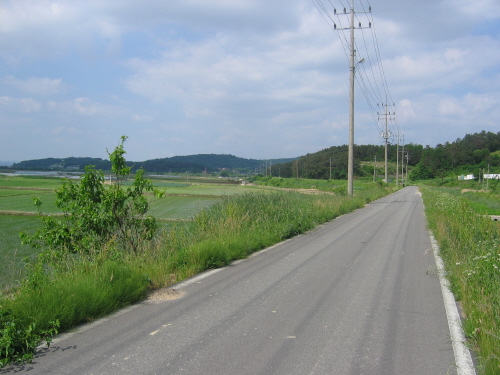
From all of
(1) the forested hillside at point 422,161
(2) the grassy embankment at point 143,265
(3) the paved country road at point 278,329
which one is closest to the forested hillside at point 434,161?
Result: (1) the forested hillside at point 422,161

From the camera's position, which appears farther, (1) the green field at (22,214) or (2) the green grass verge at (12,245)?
(1) the green field at (22,214)

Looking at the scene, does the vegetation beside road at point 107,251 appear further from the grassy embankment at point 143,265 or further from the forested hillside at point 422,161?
the forested hillside at point 422,161

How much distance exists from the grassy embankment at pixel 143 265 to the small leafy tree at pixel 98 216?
446 mm

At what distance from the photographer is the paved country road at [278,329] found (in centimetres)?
446

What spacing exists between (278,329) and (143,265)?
11.8 feet

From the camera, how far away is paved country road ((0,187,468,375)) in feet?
14.6

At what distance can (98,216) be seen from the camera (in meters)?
9.30

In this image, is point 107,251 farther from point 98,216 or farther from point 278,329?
point 278,329

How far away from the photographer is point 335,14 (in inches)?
1359

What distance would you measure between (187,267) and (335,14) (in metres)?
30.9

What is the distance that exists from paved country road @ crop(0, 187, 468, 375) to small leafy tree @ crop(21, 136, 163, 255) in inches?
93.2

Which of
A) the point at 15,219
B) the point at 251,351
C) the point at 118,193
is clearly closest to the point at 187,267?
the point at 118,193

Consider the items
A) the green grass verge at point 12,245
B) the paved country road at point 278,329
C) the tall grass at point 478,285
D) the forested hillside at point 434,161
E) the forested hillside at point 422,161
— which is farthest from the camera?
the forested hillside at point 434,161

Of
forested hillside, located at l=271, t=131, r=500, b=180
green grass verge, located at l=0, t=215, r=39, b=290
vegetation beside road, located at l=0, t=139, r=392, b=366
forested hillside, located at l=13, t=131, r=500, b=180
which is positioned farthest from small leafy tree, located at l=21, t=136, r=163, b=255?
forested hillside, located at l=271, t=131, r=500, b=180
